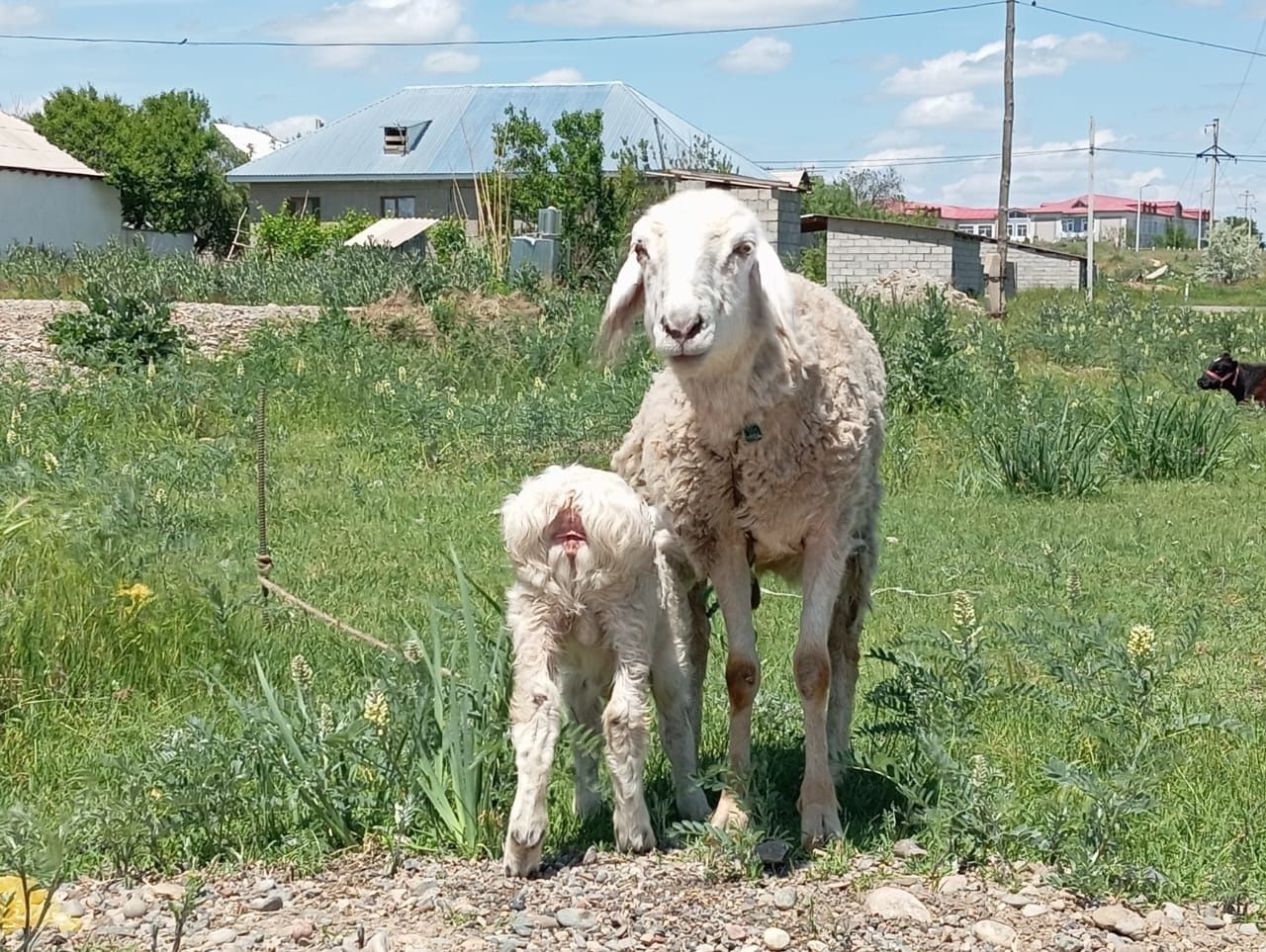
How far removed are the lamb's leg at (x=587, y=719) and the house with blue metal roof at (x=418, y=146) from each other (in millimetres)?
43775

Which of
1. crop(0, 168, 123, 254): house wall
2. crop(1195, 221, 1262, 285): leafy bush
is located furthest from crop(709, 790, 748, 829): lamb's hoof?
crop(1195, 221, 1262, 285): leafy bush

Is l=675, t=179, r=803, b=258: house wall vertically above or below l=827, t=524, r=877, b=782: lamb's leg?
above

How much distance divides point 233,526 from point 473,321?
25.9ft

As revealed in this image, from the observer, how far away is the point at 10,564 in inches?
248

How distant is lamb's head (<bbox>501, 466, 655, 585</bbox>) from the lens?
171 inches

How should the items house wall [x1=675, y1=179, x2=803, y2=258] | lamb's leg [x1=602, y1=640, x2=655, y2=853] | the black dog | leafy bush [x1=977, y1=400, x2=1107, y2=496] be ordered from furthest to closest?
1. house wall [x1=675, y1=179, x2=803, y2=258]
2. the black dog
3. leafy bush [x1=977, y1=400, x2=1107, y2=496]
4. lamb's leg [x1=602, y1=640, x2=655, y2=853]

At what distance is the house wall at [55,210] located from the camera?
40.1 m

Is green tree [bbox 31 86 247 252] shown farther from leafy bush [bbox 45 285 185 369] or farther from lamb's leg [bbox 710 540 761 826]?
lamb's leg [bbox 710 540 761 826]

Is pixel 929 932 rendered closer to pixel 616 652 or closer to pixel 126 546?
pixel 616 652

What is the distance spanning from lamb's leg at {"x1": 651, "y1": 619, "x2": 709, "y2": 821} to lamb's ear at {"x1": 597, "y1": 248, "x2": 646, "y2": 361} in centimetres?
95

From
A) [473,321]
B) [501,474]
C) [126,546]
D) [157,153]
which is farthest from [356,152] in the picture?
[126,546]

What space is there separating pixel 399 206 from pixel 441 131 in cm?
308

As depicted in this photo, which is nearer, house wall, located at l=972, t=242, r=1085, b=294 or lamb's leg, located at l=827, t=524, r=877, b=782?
lamb's leg, located at l=827, t=524, r=877, b=782

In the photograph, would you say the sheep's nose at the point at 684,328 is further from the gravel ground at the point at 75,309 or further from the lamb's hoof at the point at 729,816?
the gravel ground at the point at 75,309
